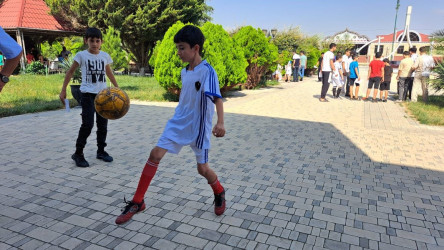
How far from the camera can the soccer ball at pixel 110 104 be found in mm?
3713

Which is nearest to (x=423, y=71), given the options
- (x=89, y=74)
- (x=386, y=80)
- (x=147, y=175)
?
(x=386, y=80)

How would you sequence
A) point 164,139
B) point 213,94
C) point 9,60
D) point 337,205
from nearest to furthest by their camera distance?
point 9,60 → point 213,94 → point 164,139 → point 337,205

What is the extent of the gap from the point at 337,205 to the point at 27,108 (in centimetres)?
842

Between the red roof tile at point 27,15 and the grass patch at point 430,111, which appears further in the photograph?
the red roof tile at point 27,15

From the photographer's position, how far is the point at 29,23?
19.8 meters

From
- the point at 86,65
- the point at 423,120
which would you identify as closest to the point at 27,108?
the point at 86,65

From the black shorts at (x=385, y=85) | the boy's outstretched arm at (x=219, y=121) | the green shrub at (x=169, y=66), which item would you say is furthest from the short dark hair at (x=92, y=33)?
the black shorts at (x=385, y=85)

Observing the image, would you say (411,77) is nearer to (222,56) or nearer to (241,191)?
(222,56)

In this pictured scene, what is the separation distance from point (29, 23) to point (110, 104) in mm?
20316

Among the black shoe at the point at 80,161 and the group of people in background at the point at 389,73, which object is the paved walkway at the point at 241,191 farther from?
the group of people in background at the point at 389,73

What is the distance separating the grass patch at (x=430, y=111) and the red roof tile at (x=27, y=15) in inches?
822

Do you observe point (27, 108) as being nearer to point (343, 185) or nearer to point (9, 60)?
point (9, 60)

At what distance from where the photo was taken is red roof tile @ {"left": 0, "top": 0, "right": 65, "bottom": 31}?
19312mm

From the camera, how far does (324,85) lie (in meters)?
11.6
